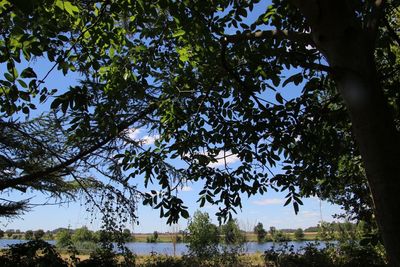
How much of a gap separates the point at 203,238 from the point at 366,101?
43.1 feet

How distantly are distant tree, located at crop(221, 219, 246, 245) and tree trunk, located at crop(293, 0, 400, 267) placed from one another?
1208 centimetres

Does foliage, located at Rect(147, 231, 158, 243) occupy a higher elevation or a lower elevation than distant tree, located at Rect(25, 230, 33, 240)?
lower

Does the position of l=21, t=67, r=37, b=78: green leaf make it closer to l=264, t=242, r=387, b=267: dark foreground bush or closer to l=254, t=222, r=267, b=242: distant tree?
l=264, t=242, r=387, b=267: dark foreground bush

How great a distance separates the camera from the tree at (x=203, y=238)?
1378 cm

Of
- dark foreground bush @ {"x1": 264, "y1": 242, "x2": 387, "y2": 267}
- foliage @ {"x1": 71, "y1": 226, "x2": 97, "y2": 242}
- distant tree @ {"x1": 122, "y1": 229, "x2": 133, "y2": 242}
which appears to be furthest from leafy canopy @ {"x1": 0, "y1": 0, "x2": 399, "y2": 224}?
foliage @ {"x1": 71, "y1": 226, "x2": 97, "y2": 242}

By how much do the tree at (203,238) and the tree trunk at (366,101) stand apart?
1173 centimetres

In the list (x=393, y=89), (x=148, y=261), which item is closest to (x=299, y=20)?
(x=393, y=89)

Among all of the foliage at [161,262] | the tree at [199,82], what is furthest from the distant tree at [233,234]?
the tree at [199,82]

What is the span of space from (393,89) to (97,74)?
286 cm

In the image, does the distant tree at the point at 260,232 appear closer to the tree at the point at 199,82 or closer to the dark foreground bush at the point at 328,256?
the dark foreground bush at the point at 328,256

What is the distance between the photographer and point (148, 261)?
1198 cm

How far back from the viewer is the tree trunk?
202cm

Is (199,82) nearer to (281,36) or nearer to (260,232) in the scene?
(281,36)

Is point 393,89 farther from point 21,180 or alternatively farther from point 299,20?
point 21,180
